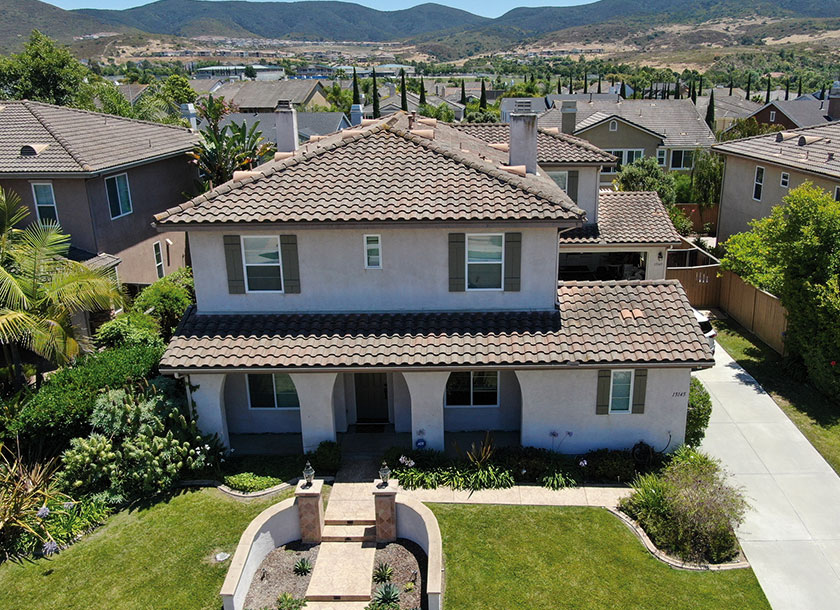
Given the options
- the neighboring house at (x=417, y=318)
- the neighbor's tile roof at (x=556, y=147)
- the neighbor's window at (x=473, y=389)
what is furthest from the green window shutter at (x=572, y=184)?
the neighbor's window at (x=473, y=389)

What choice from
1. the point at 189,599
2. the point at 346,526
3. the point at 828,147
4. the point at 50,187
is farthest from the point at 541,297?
the point at 828,147

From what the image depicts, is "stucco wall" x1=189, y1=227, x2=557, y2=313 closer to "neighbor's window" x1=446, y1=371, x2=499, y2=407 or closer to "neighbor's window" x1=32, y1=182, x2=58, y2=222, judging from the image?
"neighbor's window" x1=446, y1=371, x2=499, y2=407

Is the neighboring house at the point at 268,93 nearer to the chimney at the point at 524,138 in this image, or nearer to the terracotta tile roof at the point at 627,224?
the terracotta tile roof at the point at 627,224

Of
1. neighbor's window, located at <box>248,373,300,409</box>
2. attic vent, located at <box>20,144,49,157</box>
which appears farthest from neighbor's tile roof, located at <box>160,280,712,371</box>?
attic vent, located at <box>20,144,49,157</box>

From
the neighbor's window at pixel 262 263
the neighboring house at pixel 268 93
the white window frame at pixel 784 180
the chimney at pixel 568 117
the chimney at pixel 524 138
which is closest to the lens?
the neighbor's window at pixel 262 263

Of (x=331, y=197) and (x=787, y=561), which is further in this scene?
(x=331, y=197)

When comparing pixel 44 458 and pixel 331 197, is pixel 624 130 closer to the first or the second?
pixel 331 197
